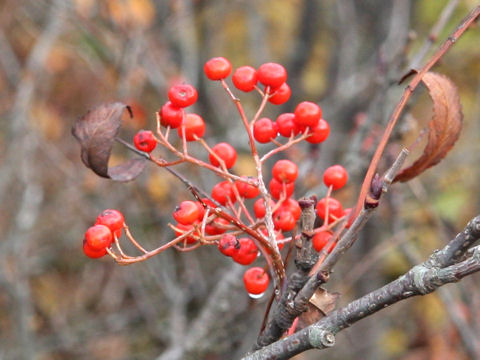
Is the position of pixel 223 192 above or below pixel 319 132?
below

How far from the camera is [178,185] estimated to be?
3.12 m

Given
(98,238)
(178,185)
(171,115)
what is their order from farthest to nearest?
(178,185)
(171,115)
(98,238)

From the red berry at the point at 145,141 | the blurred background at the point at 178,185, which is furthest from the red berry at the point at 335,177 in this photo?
the blurred background at the point at 178,185

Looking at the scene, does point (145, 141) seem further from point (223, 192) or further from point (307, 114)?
point (307, 114)

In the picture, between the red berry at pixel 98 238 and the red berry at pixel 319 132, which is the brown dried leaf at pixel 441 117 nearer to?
the red berry at pixel 319 132

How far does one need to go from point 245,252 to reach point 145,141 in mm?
255

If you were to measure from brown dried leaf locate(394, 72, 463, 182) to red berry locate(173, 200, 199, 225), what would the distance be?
405 millimetres

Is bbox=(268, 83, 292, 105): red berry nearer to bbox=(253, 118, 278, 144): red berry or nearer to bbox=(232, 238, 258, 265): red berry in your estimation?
bbox=(253, 118, 278, 144): red berry

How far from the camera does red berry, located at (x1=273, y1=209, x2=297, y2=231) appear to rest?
1010mm

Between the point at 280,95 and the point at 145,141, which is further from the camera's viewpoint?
the point at 280,95

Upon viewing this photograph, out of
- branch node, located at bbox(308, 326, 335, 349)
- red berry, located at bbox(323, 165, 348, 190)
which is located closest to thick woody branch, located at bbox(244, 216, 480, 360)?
branch node, located at bbox(308, 326, 335, 349)

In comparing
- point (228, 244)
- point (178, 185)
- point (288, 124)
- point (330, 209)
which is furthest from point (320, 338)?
point (178, 185)

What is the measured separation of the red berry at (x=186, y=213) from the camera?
94 cm

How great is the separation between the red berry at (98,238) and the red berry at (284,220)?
285 millimetres
